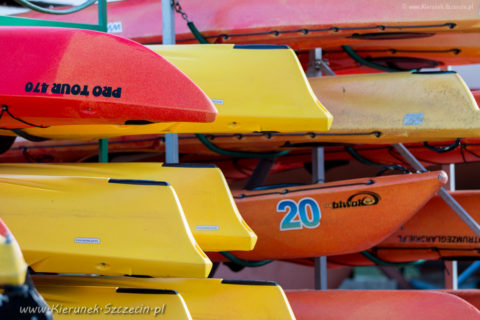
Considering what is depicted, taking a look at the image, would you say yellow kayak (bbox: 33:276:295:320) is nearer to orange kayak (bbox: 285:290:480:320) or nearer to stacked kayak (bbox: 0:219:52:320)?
orange kayak (bbox: 285:290:480:320)

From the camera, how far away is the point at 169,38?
3607 mm

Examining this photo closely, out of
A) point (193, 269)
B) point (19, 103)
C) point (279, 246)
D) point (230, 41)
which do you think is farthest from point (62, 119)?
point (279, 246)

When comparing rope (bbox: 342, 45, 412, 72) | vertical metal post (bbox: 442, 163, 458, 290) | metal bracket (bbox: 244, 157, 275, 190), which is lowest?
vertical metal post (bbox: 442, 163, 458, 290)

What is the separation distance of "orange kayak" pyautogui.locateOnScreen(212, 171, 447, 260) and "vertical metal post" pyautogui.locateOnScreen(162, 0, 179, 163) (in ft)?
1.82

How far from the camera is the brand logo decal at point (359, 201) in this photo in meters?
3.79

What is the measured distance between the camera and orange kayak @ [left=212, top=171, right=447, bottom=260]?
3.77 metres

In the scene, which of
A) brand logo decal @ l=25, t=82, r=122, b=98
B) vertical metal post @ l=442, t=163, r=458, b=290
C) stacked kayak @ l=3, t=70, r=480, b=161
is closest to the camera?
brand logo decal @ l=25, t=82, r=122, b=98

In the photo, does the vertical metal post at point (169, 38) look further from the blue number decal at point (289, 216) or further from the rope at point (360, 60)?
the rope at point (360, 60)

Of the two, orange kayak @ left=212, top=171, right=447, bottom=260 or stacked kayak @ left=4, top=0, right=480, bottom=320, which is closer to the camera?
stacked kayak @ left=4, top=0, right=480, bottom=320

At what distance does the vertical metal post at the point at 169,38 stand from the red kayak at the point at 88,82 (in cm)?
97

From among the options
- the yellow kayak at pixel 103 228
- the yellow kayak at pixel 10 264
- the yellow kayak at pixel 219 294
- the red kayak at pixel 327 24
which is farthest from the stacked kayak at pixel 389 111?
the yellow kayak at pixel 10 264

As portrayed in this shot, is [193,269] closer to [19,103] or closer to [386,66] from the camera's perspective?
[19,103]

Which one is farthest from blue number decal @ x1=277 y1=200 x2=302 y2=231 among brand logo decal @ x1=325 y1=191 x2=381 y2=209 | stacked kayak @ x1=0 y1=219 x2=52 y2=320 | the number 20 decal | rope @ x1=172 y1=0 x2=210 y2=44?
stacked kayak @ x1=0 y1=219 x2=52 y2=320

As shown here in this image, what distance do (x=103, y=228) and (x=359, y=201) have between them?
1594mm
